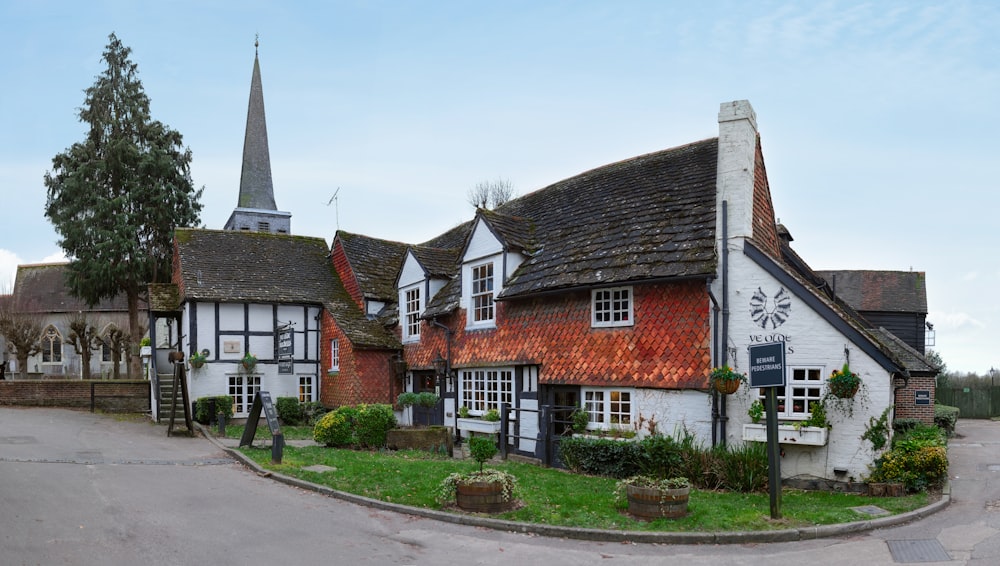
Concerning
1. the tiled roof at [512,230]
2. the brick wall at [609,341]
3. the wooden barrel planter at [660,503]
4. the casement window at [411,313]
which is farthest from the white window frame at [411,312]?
the wooden barrel planter at [660,503]

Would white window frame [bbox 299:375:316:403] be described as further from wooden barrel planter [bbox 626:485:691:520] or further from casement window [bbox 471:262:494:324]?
wooden barrel planter [bbox 626:485:691:520]

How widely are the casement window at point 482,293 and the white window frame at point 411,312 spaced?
370cm

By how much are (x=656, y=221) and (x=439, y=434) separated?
7.68 m

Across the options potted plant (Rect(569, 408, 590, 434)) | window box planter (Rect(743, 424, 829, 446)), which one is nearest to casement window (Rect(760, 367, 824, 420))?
window box planter (Rect(743, 424, 829, 446))

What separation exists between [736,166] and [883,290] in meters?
29.9

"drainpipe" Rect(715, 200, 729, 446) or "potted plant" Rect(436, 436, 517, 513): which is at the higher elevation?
"drainpipe" Rect(715, 200, 729, 446)

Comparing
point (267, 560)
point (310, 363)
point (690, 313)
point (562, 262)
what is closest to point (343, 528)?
point (267, 560)

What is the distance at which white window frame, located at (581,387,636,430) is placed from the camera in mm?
16109

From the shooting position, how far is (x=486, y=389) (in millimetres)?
20500

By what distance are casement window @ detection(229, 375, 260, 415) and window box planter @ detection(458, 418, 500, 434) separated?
Result: 1047 cm

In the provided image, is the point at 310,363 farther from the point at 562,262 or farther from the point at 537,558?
the point at 537,558

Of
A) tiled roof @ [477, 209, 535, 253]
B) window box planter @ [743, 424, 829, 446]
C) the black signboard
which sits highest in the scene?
tiled roof @ [477, 209, 535, 253]

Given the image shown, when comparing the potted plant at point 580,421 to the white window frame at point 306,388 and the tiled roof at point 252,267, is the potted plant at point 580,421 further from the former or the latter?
the white window frame at point 306,388

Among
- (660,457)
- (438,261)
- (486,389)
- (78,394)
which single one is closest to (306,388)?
(438,261)
